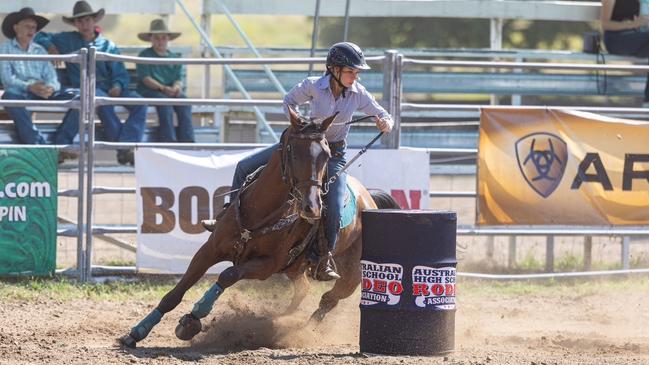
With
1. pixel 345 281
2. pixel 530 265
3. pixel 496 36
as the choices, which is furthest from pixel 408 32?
pixel 345 281

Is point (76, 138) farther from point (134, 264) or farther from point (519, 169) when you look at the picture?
point (519, 169)

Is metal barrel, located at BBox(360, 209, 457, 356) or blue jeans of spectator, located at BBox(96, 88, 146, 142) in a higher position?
blue jeans of spectator, located at BBox(96, 88, 146, 142)

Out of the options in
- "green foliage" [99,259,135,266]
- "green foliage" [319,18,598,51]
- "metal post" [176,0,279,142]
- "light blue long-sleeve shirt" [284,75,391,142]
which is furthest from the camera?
"green foliage" [319,18,598,51]

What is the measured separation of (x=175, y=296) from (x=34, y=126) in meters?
3.90

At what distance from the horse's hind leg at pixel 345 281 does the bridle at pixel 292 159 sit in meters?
1.56

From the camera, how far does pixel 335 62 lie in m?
7.61

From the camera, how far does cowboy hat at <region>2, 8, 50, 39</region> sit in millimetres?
11219

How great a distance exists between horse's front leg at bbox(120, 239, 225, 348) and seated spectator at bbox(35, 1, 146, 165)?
3.38m

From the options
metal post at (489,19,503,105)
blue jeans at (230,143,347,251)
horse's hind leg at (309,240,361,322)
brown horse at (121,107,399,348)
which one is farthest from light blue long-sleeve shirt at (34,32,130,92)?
metal post at (489,19,503,105)

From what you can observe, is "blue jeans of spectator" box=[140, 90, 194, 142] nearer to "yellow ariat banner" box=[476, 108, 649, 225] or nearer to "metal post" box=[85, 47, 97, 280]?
"metal post" box=[85, 47, 97, 280]

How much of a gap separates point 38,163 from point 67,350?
3443 millimetres

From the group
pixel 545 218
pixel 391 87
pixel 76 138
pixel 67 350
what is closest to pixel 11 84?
pixel 76 138

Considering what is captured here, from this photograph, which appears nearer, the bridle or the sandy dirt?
the bridle

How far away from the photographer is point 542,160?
10.9m
